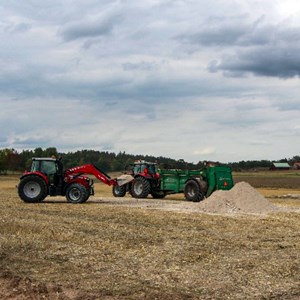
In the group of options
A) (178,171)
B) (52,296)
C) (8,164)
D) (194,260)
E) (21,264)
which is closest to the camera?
(52,296)

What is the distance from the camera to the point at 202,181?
27.4 meters

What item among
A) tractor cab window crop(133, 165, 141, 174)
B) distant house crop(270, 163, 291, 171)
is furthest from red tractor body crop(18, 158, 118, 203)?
distant house crop(270, 163, 291, 171)

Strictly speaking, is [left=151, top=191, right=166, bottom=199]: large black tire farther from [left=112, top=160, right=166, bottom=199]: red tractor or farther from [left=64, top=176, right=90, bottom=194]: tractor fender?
[left=64, top=176, right=90, bottom=194]: tractor fender

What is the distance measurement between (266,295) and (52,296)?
318cm

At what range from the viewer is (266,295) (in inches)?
313

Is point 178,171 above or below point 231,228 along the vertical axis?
above

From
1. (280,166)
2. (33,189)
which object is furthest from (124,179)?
(280,166)

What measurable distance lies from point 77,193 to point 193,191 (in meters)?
6.28

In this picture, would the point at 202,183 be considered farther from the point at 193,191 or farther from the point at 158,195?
the point at 158,195

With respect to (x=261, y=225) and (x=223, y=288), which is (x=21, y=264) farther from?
(x=261, y=225)

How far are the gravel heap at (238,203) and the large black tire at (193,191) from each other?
3.01 m

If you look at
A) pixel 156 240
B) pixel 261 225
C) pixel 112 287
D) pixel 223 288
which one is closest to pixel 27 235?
pixel 156 240

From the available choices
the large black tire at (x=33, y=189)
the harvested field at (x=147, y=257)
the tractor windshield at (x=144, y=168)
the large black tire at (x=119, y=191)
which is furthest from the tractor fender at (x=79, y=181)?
the large black tire at (x=119, y=191)

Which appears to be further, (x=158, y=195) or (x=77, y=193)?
(x=158, y=195)
